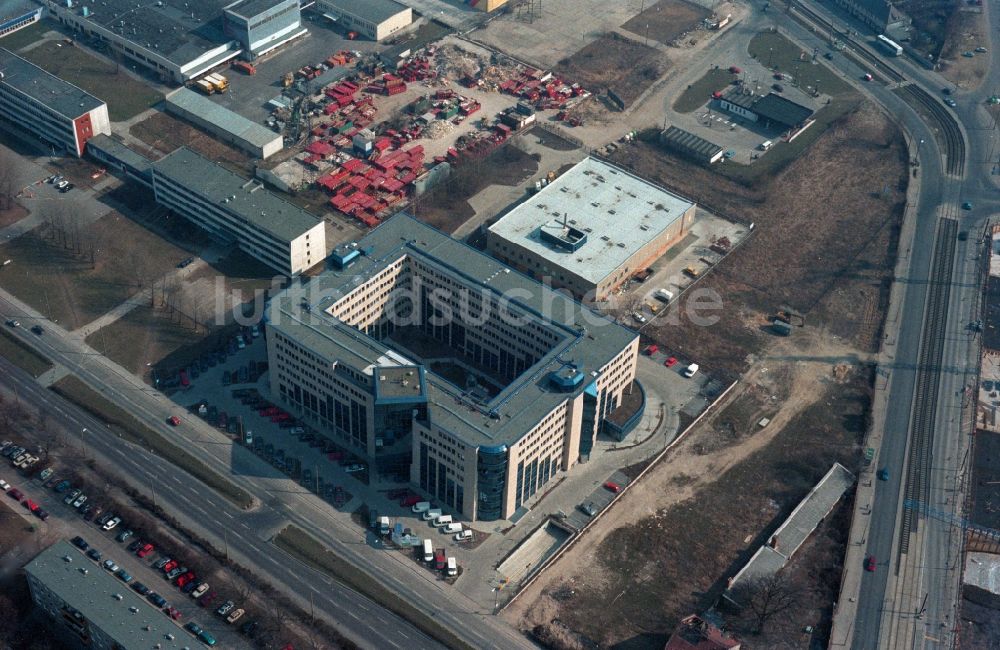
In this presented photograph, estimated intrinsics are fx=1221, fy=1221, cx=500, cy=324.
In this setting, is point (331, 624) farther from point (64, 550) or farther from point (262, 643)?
point (64, 550)

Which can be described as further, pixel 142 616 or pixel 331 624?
pixel 331 624

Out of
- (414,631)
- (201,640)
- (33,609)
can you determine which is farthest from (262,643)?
(33,609)

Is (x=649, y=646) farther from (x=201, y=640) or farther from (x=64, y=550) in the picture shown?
(x=64, y=550)

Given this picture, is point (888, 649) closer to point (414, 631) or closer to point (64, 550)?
point (414, 631)

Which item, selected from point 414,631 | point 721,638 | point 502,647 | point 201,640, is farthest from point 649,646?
point 201,640
